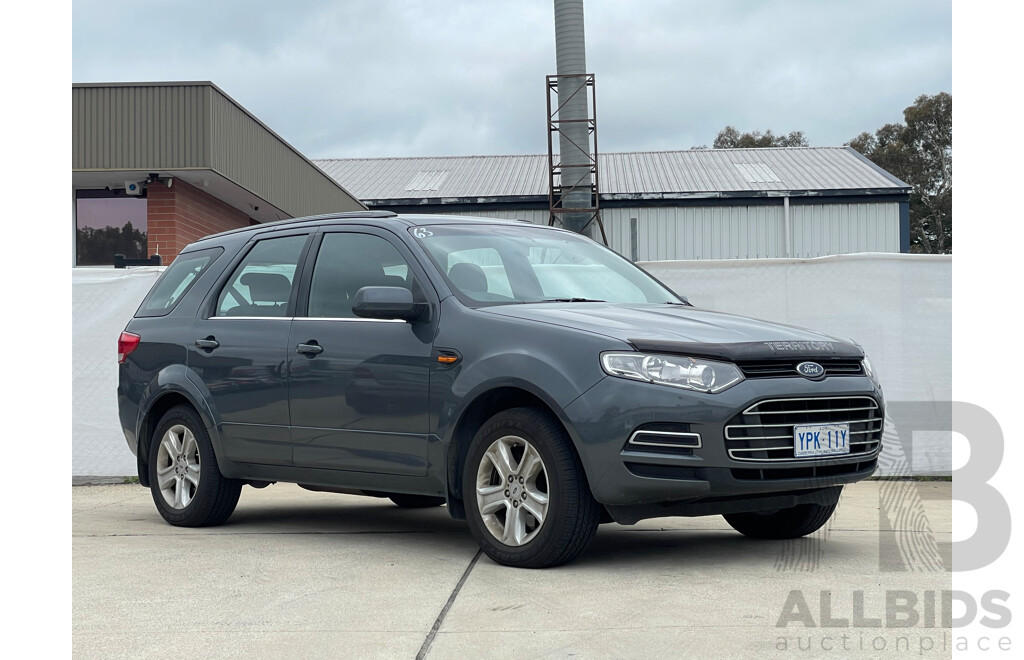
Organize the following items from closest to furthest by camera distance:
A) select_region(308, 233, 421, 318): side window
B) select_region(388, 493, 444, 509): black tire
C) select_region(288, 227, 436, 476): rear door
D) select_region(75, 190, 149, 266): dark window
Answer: select_region(288, 227, 436, 476): rear door, select_region(308, 233, 421, 318): side window, select_region(388, 493, 444, 509): black tire, select_region(75, 190, 149, 266): dark window

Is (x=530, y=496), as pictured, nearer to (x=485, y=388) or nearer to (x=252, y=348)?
(x=485, y=388)

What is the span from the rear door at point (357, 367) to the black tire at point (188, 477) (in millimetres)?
875

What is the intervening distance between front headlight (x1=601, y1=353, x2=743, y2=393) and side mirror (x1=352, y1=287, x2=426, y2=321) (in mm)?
1218

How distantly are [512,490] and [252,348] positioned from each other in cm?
223

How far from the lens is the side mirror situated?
604 centimetres

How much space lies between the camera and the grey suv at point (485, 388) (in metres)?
5.30

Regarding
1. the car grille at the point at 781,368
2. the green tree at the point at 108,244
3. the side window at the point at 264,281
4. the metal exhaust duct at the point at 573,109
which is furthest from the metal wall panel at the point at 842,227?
the car grille at the point at 781,368

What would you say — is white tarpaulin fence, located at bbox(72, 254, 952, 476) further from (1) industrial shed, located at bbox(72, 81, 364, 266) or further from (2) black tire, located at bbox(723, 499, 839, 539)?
(1) industrial shed, located at bbox(72, 81, 364, 266)

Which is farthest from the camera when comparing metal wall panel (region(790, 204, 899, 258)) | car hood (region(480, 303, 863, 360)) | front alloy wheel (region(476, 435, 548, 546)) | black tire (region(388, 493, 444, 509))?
metal wall panel (region(790, 204, 899, 258))

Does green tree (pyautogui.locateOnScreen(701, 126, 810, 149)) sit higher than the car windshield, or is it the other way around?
green tree (pyautogui.locateOnScreen(701, 126, 810, 149))

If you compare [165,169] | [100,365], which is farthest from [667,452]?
[165,169]

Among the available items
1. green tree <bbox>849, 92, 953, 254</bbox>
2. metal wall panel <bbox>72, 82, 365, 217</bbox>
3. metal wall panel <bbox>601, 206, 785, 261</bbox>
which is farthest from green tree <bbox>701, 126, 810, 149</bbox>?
metal wall panel <bbox>72, 82, 365, 217</bbox>

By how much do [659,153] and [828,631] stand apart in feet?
131

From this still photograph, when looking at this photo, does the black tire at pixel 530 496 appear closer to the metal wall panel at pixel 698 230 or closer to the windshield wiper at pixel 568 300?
the windshield wiper at pixel 568 300
